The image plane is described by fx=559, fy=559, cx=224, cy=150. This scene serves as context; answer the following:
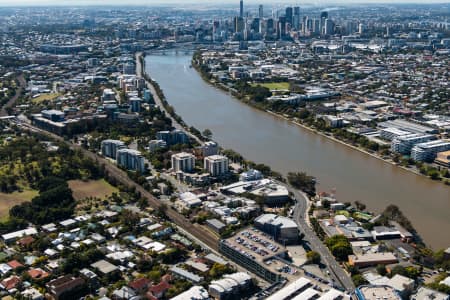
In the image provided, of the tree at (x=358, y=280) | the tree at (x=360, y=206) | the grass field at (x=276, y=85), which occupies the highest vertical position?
the grass field at (x=276, y=85)

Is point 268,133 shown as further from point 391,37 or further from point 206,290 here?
point 391,37

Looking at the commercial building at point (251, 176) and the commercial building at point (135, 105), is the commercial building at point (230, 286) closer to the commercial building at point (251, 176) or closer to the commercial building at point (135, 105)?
the commercial building at point (251, 176)

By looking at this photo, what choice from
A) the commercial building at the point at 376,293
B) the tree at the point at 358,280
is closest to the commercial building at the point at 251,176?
the tree at the point at 358,280

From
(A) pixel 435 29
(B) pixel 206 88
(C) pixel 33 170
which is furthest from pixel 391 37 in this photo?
(C) pixel 33 170

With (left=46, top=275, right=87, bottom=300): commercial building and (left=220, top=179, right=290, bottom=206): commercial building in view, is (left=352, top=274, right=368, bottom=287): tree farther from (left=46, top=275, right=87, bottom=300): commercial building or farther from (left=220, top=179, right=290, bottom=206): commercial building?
(left=46, top=275, right=87, bottom=300): commercial building

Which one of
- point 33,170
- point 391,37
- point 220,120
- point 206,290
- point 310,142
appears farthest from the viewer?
point 391,37

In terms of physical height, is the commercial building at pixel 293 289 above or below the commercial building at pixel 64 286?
above

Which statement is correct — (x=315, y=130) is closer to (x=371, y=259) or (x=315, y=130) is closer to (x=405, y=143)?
(x=405, y=143)
